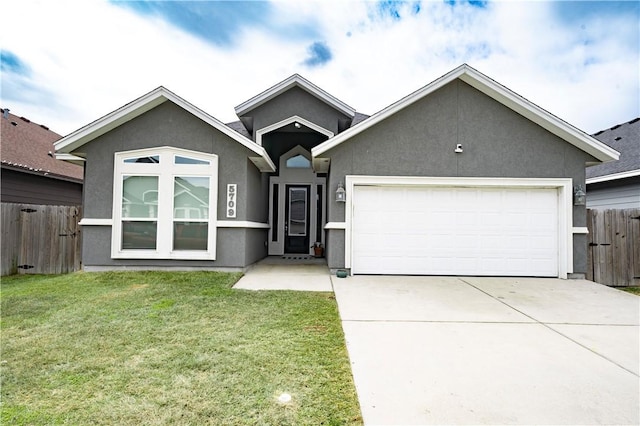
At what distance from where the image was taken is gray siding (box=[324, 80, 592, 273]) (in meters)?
7.62

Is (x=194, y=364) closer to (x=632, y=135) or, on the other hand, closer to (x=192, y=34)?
(x=192, y=34)

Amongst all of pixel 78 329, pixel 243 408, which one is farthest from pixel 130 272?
pixel 243 408

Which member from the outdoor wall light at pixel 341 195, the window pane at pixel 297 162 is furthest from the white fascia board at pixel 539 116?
the window pane at pixel 297 162

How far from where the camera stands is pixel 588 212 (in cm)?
791

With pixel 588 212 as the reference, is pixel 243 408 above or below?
below

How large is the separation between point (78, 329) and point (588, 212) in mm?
10516

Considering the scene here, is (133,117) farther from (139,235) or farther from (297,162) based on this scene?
(297,162)

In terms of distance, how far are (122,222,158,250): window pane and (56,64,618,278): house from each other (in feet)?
0.08

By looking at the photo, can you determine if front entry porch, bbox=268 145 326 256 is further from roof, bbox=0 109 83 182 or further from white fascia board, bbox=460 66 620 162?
roof, bbox=0 109 83 182

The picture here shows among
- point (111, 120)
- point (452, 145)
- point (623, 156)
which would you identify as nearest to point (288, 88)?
point (111, 120)

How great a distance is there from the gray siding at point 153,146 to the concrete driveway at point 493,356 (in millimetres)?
3475

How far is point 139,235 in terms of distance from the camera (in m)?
7.61

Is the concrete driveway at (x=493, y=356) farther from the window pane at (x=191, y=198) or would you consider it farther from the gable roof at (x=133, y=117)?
the gable roof at (x=133, y=117)

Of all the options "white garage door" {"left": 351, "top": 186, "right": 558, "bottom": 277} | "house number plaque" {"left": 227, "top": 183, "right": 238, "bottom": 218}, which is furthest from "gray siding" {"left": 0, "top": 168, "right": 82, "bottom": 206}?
"white garage door" {"left": 351, "top": 186, "right": 558, "bottom": 277}
